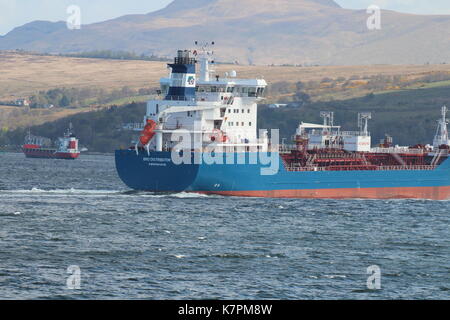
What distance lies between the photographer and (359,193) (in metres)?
68.1

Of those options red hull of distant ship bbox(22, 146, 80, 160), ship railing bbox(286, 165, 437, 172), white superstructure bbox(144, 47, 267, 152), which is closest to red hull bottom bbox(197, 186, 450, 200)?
ship railing bbox(286, 165, 437, 172)

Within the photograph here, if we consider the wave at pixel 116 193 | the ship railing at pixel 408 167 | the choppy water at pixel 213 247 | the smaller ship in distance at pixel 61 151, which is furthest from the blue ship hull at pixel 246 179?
the smaller ship in distance at pixel 61 151

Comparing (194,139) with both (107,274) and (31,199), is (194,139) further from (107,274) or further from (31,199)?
(107,274)

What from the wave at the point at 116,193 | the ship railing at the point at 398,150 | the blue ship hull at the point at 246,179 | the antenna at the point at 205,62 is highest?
the antenna at the point at 205,62

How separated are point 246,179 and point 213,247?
20128 mm

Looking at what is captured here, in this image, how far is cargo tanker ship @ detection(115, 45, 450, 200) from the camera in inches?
2324

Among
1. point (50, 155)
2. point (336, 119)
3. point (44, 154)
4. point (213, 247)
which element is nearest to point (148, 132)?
point (213, 247)

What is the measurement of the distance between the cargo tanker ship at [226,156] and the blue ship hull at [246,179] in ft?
0.20

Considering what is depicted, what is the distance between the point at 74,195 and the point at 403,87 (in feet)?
461

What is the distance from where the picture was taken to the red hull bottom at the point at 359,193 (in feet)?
203

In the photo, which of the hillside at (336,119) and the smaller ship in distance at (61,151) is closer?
the smaller ship in distance at (61,151)

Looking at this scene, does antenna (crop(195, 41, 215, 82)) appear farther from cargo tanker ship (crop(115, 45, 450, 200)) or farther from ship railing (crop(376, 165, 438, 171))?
ship railing (crop(376, 165, 438, 171))

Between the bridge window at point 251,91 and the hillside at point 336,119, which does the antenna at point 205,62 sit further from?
the hillside at point 336,119

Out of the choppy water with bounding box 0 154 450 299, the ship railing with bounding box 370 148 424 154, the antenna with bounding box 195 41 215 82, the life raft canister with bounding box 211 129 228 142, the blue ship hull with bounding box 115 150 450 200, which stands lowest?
the choppy water with bounding box 0 154 450 299
